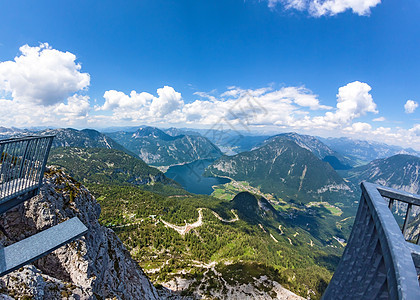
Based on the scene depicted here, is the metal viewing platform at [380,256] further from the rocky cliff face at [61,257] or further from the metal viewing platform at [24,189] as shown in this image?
the metal viewing platform at [24,189]

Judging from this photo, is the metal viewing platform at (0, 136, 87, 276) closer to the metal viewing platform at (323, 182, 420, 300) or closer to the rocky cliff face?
the rocky cliff face

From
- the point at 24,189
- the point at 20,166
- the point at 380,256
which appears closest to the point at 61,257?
the point at 24,189

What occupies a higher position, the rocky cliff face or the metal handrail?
the metal handrail

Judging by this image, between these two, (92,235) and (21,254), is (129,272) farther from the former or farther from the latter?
(21,254)

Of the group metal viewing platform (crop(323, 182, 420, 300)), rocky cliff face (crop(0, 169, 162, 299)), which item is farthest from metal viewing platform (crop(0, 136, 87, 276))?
metal viewing platform (crop(323, 182, 420, 300))

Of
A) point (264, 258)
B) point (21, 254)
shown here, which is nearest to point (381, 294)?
point (21, 254)

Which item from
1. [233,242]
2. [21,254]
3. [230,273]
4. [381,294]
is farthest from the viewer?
[233,242]

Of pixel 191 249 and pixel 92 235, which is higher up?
pixel 92 235
